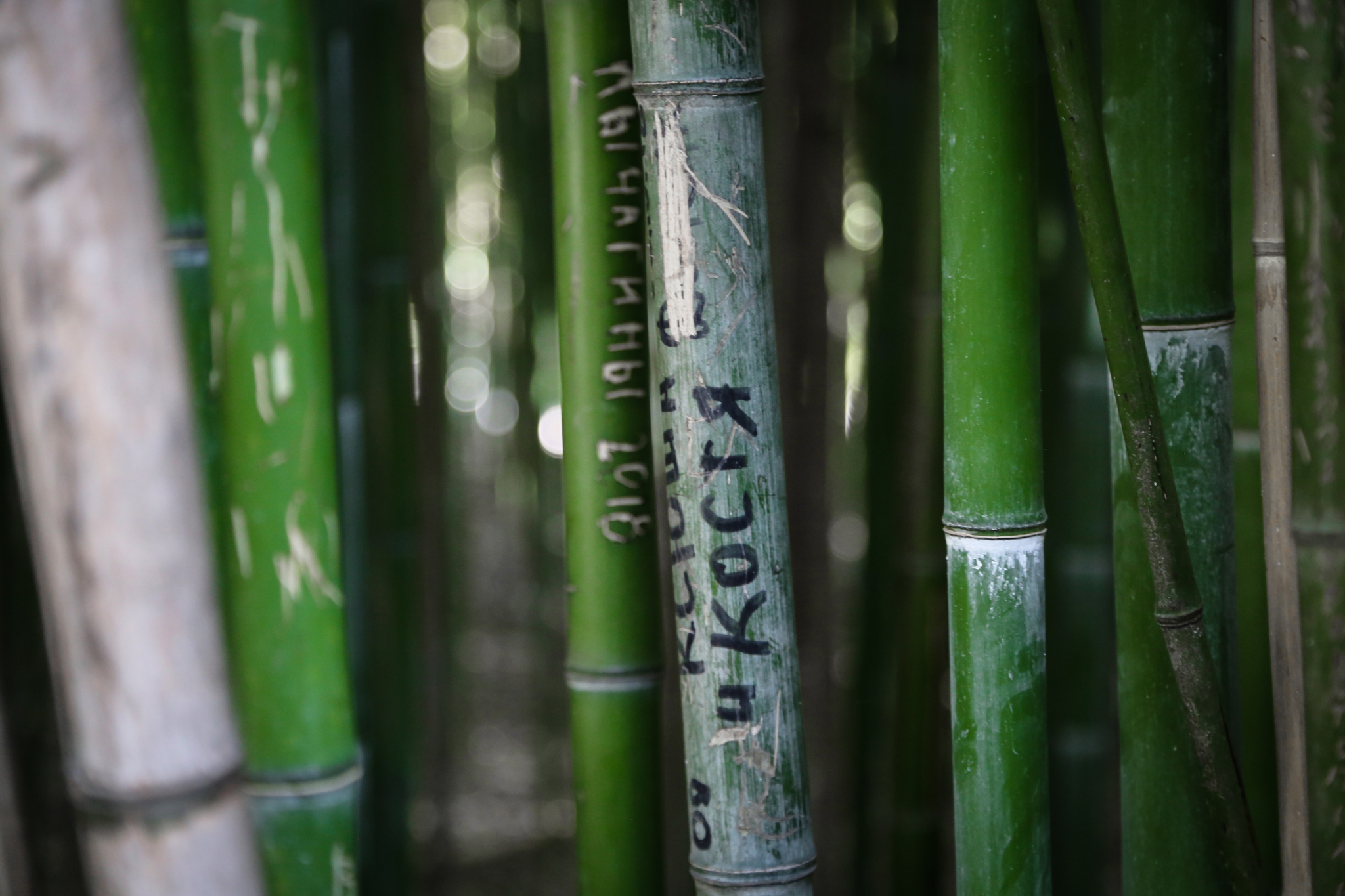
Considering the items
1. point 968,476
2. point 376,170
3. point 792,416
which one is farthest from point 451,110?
point 968,476

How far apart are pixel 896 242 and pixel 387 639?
3.09ft

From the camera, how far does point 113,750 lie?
1.85 feet

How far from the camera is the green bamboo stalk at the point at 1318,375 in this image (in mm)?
674

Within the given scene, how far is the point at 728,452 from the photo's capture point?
0.73m

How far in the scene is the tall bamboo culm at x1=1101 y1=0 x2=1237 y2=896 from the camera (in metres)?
0.73

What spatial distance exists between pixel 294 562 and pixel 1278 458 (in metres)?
0.69

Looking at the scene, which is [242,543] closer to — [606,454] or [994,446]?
[606,454]

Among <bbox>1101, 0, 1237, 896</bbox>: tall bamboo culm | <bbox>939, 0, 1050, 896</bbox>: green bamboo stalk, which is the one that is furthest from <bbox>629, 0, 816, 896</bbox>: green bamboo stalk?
<bbox>1101, 0, 1237, 896</bbox>: tall bamboo culm

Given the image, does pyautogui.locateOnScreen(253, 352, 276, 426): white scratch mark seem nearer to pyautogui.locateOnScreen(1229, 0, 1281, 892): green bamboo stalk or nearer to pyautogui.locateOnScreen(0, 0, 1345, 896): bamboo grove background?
pyautogui.locateOnScreen(0, 0, 1345, 896): bamboo grove background

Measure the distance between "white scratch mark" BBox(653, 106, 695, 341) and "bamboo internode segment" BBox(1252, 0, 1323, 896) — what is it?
Answer: 0.38m

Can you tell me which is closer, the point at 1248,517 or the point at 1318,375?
the point at 1318,375

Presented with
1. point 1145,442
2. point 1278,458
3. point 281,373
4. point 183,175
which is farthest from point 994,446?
point 183,175

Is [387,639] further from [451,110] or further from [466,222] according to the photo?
[466,222]

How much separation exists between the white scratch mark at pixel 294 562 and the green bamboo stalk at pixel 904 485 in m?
0.74
